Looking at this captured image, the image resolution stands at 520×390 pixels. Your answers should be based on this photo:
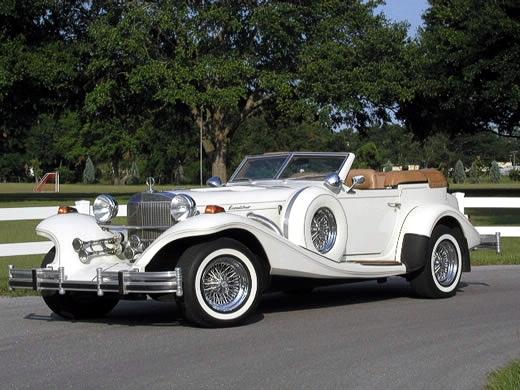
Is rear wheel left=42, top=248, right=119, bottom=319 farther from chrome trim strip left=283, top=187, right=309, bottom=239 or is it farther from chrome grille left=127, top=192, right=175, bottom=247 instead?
chrome trim strip left=283, top=187, right=309, bottom=239

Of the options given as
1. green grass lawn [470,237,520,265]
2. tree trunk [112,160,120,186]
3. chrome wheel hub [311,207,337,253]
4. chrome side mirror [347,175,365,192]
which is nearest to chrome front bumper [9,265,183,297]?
chrome wheel hub [311,207,337,253]

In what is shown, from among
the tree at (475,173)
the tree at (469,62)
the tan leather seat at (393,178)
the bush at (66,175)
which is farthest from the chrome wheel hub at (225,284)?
the bush at (66,175)

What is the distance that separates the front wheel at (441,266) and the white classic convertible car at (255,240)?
0.05 feet

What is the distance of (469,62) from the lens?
2942cm

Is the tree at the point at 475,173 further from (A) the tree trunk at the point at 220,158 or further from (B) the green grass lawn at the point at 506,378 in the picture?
(B) the green grass lawn at the point at 506,378

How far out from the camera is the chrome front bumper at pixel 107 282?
28.7 feet

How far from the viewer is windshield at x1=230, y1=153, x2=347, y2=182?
37.1 ft

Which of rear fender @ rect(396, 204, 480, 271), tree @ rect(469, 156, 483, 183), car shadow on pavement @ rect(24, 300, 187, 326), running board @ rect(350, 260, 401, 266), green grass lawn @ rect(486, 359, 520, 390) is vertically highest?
tree @ rect(469, 156, 483, 183)

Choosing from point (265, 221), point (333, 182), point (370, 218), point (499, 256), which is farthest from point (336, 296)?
point (499, 256)

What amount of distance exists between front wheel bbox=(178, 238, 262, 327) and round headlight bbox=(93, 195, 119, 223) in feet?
5.10

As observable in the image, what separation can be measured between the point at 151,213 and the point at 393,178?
3.20 meters

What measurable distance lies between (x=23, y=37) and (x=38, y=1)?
1565 millimetres

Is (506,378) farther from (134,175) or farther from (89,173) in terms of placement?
(89,173)

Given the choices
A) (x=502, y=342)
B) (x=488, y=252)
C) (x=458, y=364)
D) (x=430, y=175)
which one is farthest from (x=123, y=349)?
(x=488, y=252)
